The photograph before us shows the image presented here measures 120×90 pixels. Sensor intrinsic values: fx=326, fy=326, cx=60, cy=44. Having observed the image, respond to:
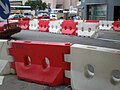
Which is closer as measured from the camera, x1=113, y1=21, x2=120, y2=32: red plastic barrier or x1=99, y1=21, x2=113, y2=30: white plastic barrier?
x1=113, y1=21, x2=120, y2=32: red plastic barrier

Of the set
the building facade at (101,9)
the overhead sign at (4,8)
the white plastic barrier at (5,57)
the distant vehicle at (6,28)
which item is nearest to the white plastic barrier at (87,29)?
the distant vehicle at (6,28)

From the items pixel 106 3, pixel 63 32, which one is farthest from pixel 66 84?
pixel 106 3

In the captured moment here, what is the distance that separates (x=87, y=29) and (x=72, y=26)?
38.5 inches

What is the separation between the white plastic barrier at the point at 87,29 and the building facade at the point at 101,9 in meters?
17.3

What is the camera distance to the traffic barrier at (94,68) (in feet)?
18.4

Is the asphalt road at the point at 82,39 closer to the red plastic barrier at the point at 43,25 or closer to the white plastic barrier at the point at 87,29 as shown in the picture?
the white plastic barrier at the point at 87,29

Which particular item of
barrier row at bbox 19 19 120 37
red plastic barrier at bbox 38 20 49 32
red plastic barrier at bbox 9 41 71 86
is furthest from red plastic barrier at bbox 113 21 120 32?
red plastic barrier at bbox 9 41 71 86

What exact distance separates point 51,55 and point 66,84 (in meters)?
0.68

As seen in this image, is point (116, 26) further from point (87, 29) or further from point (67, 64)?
point (67, 64)

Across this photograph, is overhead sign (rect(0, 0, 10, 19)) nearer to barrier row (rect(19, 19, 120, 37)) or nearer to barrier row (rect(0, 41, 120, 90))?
barrier row (rect(0, 41, 120, 90))

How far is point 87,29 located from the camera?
1912 cm

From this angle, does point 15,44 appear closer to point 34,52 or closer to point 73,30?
point 34,52

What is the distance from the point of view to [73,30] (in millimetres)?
19516

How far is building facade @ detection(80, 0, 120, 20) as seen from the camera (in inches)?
1424
